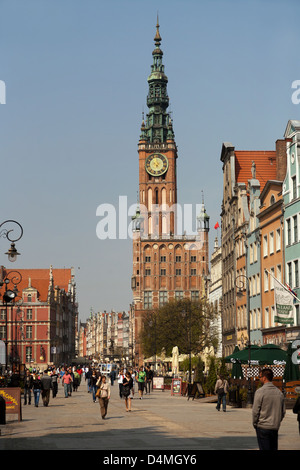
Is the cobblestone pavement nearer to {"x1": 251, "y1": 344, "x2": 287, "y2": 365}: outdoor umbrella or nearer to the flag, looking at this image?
{"x1": 251, "y1": 344, "x2": 287, "y2": 365}: outdoor umbrella

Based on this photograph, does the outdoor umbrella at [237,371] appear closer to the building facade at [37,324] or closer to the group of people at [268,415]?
the group of people at [268,415]

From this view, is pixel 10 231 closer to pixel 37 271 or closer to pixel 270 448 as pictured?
pixel 270 448

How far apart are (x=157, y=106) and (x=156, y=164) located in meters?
12.6

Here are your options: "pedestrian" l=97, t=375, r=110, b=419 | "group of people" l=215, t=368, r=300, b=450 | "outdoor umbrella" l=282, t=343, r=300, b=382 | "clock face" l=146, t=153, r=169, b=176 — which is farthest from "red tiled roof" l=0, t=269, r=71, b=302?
"group of people" l=215, t=368, r=300, b=450

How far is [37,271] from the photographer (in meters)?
153

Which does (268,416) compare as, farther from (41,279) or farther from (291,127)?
(41,279)

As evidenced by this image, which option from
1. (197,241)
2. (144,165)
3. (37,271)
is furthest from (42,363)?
(144,165)

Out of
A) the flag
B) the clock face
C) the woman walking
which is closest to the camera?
the woman walking

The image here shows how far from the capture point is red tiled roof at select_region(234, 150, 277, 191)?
66250mm

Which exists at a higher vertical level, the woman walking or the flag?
the flag

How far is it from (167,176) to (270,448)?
149 m


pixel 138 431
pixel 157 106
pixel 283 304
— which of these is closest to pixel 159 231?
pixel 157 106

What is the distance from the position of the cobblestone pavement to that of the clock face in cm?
13141
